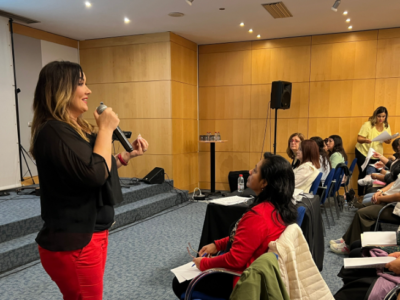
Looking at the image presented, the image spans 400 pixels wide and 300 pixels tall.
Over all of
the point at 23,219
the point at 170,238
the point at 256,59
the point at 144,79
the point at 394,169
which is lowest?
the point at 170,238

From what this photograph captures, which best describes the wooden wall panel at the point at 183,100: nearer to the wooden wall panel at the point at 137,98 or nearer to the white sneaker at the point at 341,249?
the wooden wall panel at the point at 137,98

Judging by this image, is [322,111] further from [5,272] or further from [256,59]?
[5,272]

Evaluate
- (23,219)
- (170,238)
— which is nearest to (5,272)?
(23,219)

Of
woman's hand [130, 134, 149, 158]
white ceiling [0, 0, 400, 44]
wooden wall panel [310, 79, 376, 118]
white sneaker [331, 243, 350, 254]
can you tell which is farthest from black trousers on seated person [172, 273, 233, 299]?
wooden wall panel [310, 79, 376, 118]

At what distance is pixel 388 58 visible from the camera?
6020 mm

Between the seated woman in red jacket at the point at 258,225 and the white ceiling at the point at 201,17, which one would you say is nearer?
the seated woman in red jacket at the point at 258,225

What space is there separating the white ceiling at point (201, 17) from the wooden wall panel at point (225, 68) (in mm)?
458

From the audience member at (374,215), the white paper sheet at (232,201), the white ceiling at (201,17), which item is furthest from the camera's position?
the white ceiling at (201,17)

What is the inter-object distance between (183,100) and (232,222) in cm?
427

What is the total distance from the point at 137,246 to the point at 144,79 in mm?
3573

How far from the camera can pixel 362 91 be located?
6.23 meters

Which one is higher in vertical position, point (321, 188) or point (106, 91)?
point (106, 91)

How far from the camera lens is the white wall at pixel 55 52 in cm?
608

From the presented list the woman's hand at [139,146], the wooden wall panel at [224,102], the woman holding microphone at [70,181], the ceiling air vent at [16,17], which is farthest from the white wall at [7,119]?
the woman holding microphone at [70,181]
